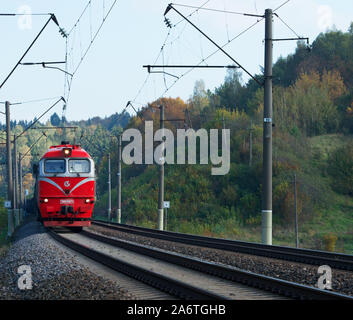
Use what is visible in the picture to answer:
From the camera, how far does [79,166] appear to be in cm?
2558

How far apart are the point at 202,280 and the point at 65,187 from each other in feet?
45.8

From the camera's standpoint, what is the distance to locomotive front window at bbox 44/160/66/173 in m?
25.1

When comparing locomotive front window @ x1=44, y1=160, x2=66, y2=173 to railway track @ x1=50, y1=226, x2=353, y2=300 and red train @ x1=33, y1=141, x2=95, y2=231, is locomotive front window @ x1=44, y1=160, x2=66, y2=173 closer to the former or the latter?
red train @ x1=33, y1=141, x2=95, y2=231

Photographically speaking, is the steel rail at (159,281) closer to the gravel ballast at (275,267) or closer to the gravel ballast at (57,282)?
the gravel ballast at (57,282)

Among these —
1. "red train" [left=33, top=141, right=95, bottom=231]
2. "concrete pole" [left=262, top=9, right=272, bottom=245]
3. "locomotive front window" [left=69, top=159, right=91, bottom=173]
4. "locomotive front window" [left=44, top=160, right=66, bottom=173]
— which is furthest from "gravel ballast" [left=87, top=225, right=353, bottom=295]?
"locomotive front window" [left=44, top=160, right=66, bottom=173]

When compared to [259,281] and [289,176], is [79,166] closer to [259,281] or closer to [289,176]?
[259,281]

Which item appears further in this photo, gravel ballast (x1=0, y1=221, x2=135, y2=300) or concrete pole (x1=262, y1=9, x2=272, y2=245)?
concrete pole (x1=262, y1=9, x2=272, y2=245)

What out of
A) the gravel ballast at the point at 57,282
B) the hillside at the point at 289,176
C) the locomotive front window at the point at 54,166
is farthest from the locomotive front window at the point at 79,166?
the hillside at the point at 289,176

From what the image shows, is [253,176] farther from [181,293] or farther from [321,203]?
[181,293]

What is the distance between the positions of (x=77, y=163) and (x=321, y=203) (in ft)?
100

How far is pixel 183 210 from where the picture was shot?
52906 mm

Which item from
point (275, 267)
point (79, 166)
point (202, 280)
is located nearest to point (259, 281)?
point (202, 280)

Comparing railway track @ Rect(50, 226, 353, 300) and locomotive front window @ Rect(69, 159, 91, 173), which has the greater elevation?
locomotive front window @ Rect(69, 159, 91, 173)
